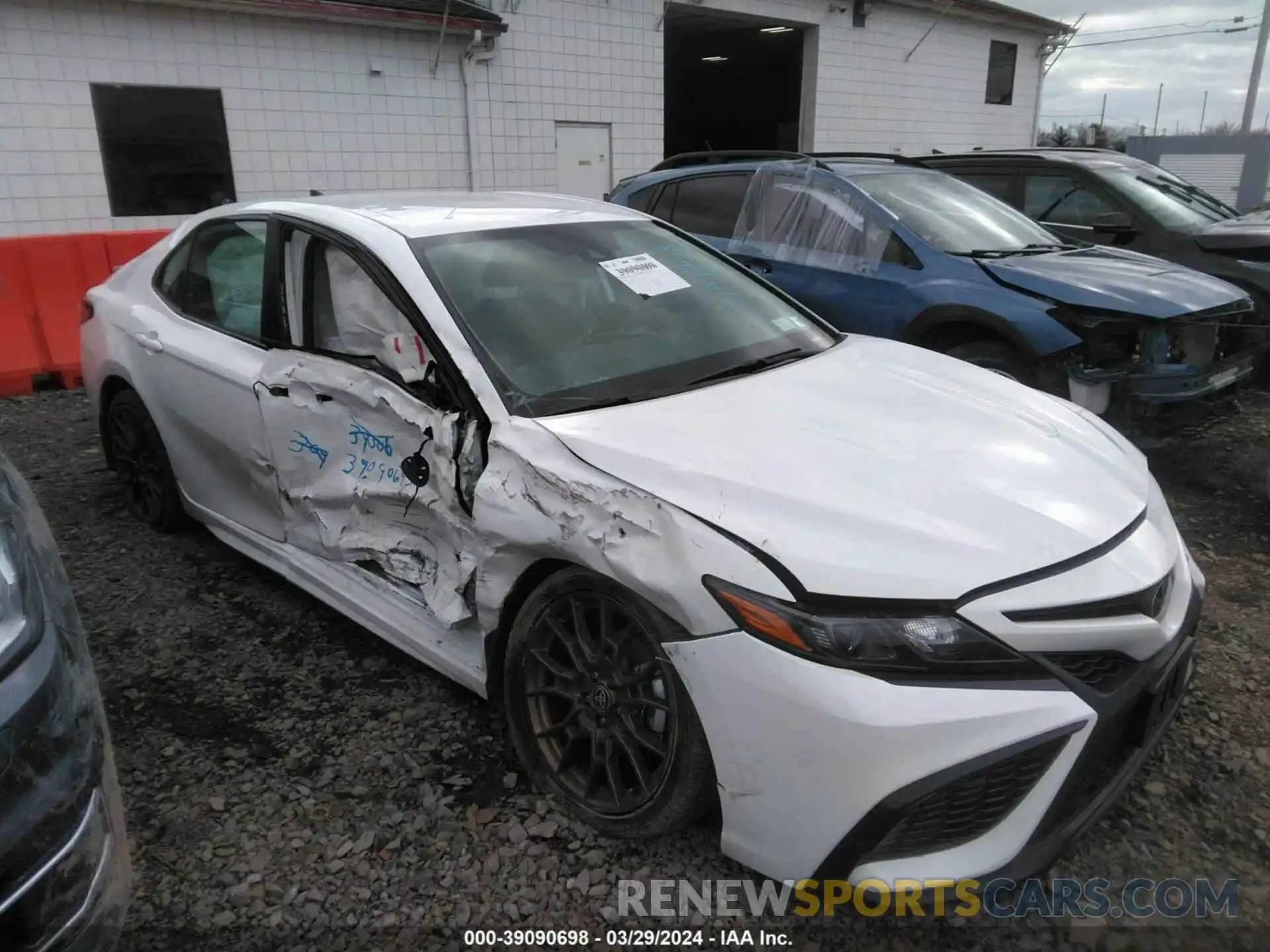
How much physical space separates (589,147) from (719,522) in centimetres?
1081

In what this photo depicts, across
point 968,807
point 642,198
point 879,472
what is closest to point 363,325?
point 879,472

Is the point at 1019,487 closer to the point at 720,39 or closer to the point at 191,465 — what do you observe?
the point at 191,465

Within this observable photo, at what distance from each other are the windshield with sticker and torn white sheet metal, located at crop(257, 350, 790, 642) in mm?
239

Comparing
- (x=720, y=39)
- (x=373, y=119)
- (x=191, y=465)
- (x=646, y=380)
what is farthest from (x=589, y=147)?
(x=646, y=380)

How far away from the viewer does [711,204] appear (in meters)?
5.88

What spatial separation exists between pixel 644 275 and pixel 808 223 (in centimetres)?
261

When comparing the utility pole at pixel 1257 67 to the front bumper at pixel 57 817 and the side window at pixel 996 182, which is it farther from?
the front bumper at pixel 57 817

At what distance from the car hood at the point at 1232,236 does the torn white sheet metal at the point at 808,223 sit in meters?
2.51

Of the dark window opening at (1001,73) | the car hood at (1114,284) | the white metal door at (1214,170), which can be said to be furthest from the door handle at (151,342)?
the white metal door at (1214,170)

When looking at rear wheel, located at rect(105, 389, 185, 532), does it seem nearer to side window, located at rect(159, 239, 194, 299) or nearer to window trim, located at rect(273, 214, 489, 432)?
side window, located at rect(159, 239, 194, 299)

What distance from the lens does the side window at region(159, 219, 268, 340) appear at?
10.8ft

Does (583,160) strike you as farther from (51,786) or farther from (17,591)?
(51,786)

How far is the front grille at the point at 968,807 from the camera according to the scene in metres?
1.75

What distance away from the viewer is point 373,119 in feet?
32.0
